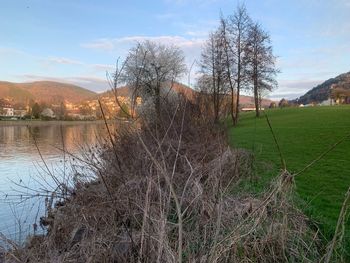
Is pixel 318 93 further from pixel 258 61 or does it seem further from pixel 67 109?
pixel 67 109

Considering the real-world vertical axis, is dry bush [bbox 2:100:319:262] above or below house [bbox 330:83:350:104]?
below

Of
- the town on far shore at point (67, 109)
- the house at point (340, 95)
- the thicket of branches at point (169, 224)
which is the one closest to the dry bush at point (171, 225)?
the thicket of branches at point (169, 224)

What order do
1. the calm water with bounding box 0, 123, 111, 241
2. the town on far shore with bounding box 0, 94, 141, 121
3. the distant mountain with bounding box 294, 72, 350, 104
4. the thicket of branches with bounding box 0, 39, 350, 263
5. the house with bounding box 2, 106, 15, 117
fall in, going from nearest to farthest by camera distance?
the thicket of branches with bounding box 0, 39, 350, 263 → the town on far shore with bounding box 0, 94, 141, 121 → the calm water with bounding box 0, 123, 111, 241 → the house with bounding box 2, 106, 15, 117 → the distant mountain with bounding box 294, 72, 350, 104

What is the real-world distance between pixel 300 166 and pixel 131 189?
797 cm

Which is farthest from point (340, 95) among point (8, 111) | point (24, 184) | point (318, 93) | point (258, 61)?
point (24, 184)

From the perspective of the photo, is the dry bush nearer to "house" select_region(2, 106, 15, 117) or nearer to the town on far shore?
the town on far shore

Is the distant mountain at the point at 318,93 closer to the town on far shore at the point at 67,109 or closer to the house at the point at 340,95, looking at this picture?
the house at the point at 340,95

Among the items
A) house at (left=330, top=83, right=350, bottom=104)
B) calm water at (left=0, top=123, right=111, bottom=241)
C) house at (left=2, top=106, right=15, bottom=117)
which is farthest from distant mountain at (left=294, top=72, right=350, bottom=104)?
calm water at (left=0, top=123, right=111, bottom=241)

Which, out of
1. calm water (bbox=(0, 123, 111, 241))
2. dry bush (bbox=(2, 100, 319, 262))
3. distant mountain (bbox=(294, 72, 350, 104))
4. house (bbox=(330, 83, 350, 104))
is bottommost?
calm water (bbox=(0, 123, 111, 241))

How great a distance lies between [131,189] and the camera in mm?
6996

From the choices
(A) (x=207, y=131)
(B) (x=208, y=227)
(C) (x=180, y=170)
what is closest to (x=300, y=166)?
(A) (x=207, y=131)

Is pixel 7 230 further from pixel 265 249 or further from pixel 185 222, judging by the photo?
pixel 265 249

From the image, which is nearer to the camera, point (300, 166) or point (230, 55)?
point (300, 166)

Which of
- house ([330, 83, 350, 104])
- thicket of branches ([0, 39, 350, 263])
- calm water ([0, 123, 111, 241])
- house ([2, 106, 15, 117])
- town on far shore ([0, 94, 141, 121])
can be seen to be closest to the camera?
thicket of branches ([0, 39, 350, 263])
